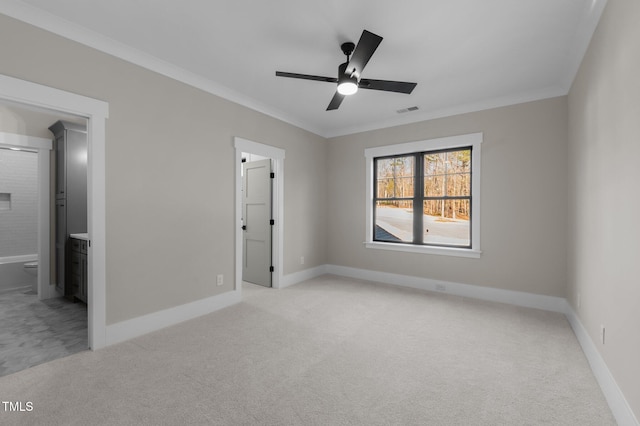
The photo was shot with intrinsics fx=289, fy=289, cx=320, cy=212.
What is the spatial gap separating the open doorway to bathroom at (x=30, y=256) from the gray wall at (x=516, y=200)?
4.42 meters

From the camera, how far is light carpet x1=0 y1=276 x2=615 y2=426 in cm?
176

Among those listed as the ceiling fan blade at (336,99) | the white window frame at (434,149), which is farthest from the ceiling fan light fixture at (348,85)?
the white window frame at (434,149)

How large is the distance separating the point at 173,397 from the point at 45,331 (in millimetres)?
2052

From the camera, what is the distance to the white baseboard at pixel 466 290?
142 inches

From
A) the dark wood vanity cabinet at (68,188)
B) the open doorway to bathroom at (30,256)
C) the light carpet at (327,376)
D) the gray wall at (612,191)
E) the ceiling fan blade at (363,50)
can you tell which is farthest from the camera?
the dark wood vanity cabinet at (68,188)

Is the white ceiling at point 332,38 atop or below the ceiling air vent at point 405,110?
atop

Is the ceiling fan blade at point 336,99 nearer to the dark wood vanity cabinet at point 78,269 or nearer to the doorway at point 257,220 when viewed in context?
the doorway at point 257,220

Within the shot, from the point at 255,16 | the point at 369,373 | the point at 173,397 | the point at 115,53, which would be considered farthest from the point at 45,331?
the point at 255,16

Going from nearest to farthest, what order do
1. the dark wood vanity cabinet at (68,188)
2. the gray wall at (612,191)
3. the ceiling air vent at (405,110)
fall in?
the gray wall at (612,191), the dark wood vanity cabinet at (68,188), the ceiling air vent at (405,110)

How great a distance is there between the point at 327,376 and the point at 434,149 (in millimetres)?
3608

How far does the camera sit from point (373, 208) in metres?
5.14

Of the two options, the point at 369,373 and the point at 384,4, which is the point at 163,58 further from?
the point at 369,373

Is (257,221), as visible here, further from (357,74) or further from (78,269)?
(357,74)

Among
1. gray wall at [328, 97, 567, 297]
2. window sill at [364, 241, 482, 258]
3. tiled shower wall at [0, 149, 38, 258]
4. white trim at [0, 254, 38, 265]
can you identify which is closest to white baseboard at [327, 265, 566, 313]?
gray wall at [328, 97, 567, 297]
